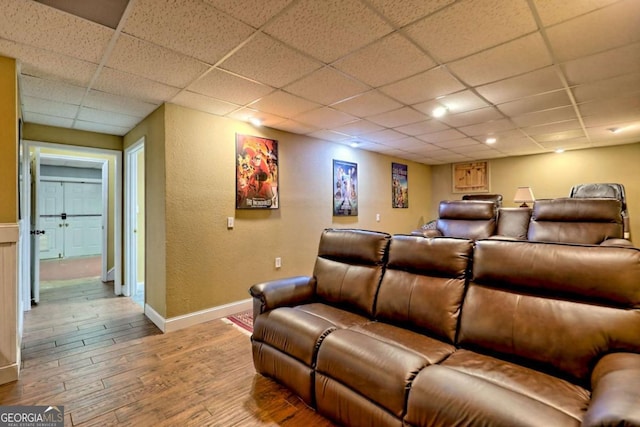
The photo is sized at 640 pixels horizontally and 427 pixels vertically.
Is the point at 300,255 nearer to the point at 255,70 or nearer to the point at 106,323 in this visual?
the point at 106,323

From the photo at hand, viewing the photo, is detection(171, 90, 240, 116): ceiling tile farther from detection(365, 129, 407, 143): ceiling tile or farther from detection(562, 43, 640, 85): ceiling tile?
detection(562, 43, 640, 85): ceiling tile

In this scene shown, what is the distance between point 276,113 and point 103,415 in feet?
9.51

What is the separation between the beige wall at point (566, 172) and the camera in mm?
4961

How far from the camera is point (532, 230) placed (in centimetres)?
360

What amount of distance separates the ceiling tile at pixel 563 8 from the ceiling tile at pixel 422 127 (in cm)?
200

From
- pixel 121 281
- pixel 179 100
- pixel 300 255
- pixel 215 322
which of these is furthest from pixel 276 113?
pixel 121 281

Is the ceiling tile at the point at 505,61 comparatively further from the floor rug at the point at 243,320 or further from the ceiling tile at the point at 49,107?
the ceiling tile at the point at 49,107

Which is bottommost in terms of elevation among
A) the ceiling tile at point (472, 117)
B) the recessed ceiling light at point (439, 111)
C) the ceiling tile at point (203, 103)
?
the ceiling tile at point (203, 103)

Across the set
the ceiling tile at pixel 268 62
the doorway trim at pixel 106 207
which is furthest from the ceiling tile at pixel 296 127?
the doorway trim at pixel 106 207

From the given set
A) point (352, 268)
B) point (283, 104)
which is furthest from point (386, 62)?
point (352, 268)

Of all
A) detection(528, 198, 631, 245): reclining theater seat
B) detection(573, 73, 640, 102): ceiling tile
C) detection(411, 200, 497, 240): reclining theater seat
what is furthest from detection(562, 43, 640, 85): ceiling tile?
detection(411, 200, 497, 240): reclining theater seat

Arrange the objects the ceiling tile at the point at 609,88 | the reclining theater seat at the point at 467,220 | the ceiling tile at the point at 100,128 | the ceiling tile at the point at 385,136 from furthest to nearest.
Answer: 1. the ceiling tile at the point at 385,136
2. the reclining theater seat at the point at 467,220
3. the ceiling tile at the point at 100,128
4. the ceiling tile at the point at 609,88

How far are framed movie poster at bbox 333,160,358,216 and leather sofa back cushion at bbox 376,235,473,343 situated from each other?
269 cm

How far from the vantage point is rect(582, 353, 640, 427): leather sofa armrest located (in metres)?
0.81
